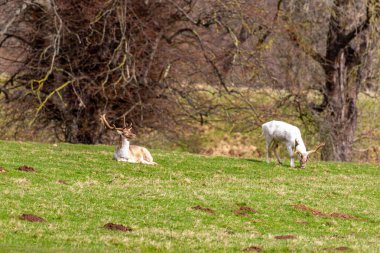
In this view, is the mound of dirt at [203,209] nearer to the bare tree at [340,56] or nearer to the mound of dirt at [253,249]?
the mound of dirt at [253,249]

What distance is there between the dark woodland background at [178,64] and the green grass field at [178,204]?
7.77 metres

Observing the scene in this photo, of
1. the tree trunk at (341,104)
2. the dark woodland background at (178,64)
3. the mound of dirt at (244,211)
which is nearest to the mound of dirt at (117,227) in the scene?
the mound of dirt at (244,211)

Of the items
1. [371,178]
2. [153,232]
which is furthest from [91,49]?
[153,232]

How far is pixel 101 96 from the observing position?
3756 centimetres

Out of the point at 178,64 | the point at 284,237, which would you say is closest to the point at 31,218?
the point at 284,237

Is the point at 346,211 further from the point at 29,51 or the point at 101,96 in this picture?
the point at 29,51

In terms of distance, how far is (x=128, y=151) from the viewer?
2731 cm

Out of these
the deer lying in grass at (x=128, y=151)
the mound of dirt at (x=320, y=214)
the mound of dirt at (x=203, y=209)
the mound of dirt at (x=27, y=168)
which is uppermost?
the deer lying in grass at (x=128, y=151)

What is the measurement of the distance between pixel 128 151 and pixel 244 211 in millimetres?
7567

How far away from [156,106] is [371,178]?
1219cm

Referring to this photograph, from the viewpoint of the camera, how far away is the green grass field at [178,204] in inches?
638

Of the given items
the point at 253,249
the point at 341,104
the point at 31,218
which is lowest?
the point at 31,218

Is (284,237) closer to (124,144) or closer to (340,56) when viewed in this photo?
(124,144)

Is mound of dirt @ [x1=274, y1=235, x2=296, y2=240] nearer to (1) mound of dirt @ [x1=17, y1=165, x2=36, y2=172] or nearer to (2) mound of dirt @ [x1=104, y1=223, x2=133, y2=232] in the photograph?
(2) mound of dirt @ [x1=104, y1=223, x2=133, y2=232]
